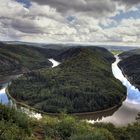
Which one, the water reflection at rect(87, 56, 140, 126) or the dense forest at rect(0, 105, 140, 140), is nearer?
the dense forest at rect(0, 105, 140, 140)

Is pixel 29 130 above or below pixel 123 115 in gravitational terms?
above

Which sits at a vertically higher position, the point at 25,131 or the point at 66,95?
the point at 25,131

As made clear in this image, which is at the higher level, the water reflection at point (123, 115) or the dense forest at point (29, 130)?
the dense forest at point (29, 130)

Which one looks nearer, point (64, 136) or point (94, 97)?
point (64, 136)

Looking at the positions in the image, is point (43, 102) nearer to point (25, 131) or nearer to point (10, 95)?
point (10, 95)

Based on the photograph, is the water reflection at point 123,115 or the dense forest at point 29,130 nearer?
the dense forest at point 29,130

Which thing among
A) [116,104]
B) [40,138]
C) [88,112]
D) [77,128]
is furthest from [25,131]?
[116,104]

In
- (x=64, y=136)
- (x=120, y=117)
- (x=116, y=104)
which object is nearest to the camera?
(x=64, y=136)

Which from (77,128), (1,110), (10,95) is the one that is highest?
(1,110)

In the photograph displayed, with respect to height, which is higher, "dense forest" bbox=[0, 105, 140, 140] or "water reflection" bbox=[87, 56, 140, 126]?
"dense forest" bbox=[0, 105, 140, 140]

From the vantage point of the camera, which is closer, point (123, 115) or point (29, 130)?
point (29, 130)

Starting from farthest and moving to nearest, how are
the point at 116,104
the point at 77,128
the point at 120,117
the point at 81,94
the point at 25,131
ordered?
1. the point at 81,94
2. the point at 116,104
3. the point at 120,117
4. the point at 77,128
5. the point at 25,131
